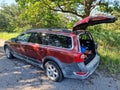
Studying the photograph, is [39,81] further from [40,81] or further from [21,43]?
[21,43]

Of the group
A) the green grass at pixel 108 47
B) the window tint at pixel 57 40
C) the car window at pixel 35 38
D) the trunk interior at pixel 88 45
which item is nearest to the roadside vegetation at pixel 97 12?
the green grass at pixel 108 47

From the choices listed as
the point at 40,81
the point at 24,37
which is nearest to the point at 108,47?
the point at 24,37

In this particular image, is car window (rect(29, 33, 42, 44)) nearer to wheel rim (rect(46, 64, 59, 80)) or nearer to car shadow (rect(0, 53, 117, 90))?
wheel rim (rect(46, 64, 59, 80))

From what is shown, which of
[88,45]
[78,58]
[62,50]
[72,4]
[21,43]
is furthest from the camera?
[72,4]

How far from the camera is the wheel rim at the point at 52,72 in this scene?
5133mm

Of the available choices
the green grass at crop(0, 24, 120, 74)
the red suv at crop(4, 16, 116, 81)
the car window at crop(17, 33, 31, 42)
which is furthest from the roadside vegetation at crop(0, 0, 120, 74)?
the car window at crop(17, 33, 31, 42)

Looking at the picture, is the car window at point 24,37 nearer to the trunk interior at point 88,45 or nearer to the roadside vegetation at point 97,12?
the trunk interior at point 88,45

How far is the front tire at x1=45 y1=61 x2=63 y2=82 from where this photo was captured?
502cm

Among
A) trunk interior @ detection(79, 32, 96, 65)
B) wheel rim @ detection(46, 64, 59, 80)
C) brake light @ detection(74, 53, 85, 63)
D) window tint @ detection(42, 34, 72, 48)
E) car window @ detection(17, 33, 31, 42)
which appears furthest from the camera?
car window @ detection(17, 33, 31, 42)

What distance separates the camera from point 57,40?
509cm

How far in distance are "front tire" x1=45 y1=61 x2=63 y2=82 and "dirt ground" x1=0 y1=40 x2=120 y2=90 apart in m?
0.13

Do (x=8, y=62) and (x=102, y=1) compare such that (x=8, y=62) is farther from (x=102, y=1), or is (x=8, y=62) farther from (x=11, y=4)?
(x=11, y=4)

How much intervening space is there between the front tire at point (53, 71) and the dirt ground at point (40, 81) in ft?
0.44

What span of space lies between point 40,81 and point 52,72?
17.9 inches
